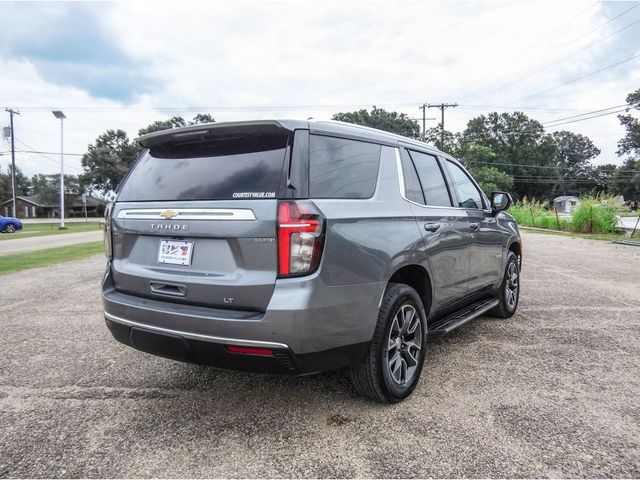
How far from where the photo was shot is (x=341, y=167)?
2777 millimetres

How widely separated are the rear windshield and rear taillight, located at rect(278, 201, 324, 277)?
0.16 m

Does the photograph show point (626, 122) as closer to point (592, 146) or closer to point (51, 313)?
point (592, 146)

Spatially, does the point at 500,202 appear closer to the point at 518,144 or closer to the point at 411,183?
the point at 411,183

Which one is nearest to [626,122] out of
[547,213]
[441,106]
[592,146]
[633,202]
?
[633,202]

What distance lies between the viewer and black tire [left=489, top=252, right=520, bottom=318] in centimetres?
517

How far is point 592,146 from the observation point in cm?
10475

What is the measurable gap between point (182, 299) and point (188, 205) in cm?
55

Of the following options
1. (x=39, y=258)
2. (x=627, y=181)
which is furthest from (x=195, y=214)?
(x=627, y=181)

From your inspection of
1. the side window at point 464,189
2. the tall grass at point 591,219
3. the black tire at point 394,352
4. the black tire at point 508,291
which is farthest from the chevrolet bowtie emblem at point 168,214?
the tall grass at point 591,219

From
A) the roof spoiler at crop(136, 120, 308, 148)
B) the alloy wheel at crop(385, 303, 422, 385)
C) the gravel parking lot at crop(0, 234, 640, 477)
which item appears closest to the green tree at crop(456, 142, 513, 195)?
the gravel parking lot at crop(0, 234, 640, 477)

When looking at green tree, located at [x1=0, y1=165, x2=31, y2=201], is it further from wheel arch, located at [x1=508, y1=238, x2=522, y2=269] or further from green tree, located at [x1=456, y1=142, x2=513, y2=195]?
wheel arch, located at [x1=508, y1=238, x2=522, y2=269]

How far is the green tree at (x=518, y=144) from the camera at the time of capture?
83.7m

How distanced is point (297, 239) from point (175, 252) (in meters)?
0.81

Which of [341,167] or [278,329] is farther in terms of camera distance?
[341,167]
